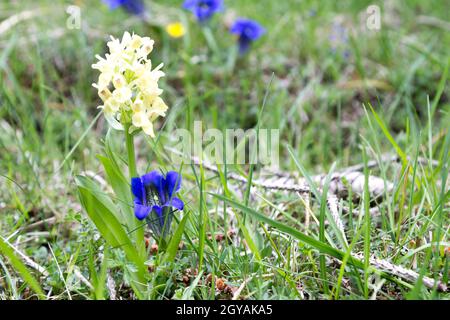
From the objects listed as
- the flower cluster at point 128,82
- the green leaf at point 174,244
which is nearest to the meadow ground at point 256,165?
the green leaf at point 174,244

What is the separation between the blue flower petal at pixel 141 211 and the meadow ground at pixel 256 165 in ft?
0.28

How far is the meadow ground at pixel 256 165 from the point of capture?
4.77 ft

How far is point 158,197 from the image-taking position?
4.92ft

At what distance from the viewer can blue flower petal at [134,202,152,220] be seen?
55.1 inches

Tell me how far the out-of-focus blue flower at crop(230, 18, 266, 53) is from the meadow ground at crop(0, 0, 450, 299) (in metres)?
0.10

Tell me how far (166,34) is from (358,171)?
164 centimetres

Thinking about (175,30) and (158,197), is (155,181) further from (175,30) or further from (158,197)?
(175,30)

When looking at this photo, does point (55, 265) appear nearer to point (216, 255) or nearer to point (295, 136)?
point (216, 255)

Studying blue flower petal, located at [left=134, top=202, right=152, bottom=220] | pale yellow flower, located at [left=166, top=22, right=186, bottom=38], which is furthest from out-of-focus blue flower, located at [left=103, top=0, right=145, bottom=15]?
blue flower petal, located at [left=134, top=202, right=152, bottom=220]

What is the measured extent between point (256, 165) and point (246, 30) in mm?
1119

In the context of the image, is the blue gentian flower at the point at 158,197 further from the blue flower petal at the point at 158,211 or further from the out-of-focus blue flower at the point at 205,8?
the out-of-focus blue flower at the point at 205,8

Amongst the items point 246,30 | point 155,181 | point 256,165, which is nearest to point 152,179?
point 155,181

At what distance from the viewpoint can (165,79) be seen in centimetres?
316

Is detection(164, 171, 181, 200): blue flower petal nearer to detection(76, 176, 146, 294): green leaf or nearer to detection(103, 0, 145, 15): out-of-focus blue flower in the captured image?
detection(76, 176, 146, 294): green leaf
